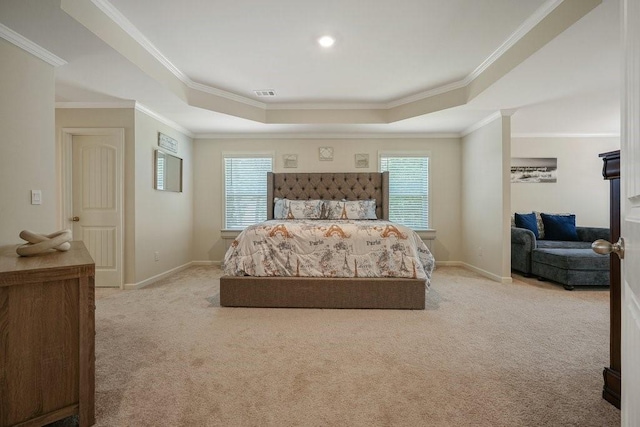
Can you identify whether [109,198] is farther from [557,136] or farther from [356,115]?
[557,136]

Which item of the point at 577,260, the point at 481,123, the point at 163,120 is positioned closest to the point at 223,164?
the point at 163,120

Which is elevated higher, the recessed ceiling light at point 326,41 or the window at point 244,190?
Result: the recessed ceiling light at point 326,41

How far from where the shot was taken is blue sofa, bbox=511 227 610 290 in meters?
4.10

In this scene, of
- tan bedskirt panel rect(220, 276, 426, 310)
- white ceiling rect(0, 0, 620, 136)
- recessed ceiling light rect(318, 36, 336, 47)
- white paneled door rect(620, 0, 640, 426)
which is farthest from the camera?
tan bedskirt panel rect(220, 276, 426, 310)

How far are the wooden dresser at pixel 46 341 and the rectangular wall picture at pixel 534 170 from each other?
6.58 metres

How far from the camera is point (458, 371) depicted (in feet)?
6.80

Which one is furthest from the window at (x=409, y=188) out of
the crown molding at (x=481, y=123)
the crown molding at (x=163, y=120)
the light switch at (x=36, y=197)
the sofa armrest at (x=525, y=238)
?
the light switch at (x=36, y=197)

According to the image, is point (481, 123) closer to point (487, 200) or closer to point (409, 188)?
point (487, 200)

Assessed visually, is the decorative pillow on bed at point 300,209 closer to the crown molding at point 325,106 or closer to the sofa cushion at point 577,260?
the crown molding at point 325,106

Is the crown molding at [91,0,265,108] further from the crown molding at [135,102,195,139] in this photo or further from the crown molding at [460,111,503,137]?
Answer: the crown molding at [460,111,503,137]

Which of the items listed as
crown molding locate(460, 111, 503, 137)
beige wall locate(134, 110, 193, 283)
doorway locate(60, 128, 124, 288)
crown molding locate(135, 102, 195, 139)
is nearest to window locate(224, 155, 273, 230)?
beige wall locate(134, 110, 193, 283)

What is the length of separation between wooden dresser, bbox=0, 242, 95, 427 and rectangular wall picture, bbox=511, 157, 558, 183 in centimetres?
658

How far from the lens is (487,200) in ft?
16.0

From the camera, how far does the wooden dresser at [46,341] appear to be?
136cm
